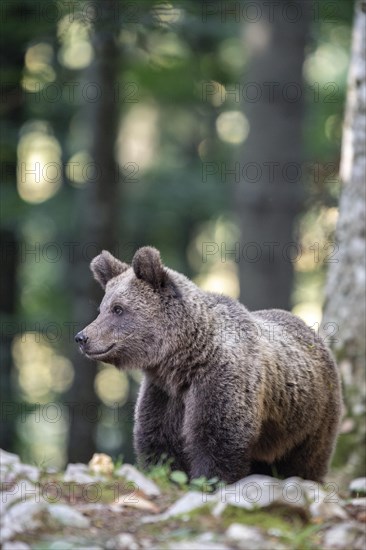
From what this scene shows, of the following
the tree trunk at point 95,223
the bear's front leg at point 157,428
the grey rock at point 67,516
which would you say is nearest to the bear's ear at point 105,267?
the bear's front leg at point 157,428

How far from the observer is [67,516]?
462cm

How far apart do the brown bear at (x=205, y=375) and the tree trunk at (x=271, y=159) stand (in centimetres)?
493

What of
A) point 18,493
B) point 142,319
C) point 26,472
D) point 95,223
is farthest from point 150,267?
point 95,223

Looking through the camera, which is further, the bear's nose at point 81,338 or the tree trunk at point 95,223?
the tree trunk at point 95,223

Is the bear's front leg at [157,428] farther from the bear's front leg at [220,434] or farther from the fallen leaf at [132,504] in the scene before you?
the fallen leaf at [132,504]

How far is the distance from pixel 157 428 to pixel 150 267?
1163 millimetres

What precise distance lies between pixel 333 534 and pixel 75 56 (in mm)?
19844

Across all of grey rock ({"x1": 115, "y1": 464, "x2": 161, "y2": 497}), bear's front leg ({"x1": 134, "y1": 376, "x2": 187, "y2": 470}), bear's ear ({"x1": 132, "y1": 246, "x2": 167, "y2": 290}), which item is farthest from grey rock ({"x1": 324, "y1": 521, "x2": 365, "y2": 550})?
bear's ear ({"x1": 132, "y1": 246, "x2": 167, "y2": 290})

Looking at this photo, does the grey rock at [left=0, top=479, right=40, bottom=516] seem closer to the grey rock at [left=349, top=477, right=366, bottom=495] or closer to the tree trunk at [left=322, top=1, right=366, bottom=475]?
the grey rock at [left=349, top=477, right=366, bottom=495]

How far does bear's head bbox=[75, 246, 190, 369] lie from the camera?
21.3 feet

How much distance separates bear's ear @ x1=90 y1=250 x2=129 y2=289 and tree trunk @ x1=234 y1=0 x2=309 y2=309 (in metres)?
4.97

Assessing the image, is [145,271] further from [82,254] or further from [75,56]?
[75,56]

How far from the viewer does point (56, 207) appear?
59.9 feet

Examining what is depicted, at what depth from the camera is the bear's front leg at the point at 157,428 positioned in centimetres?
655
